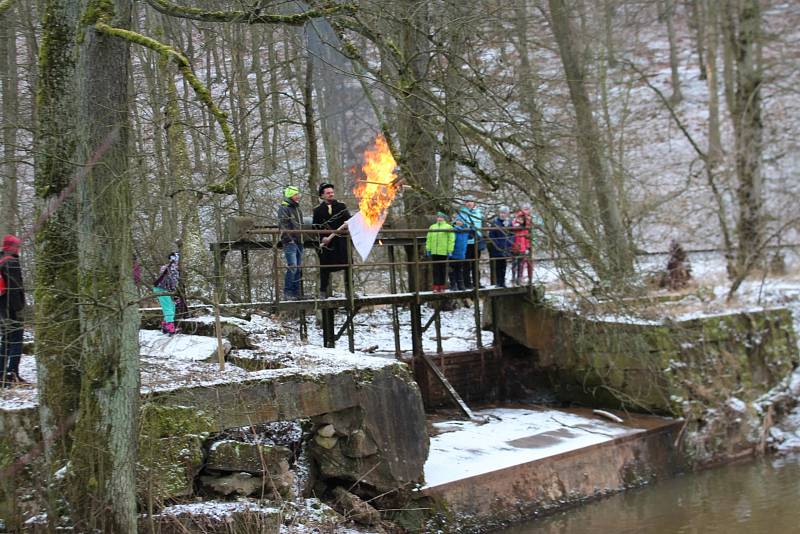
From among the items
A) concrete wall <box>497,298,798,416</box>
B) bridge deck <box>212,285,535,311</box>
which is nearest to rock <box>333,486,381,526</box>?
bridge deck <box>212,285,535,311</box>

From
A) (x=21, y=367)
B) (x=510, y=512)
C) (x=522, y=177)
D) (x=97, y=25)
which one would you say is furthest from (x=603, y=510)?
(x=97, y=25)

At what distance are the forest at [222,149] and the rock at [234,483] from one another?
1141 mm

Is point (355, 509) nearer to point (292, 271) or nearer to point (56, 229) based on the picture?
point (56, 229)

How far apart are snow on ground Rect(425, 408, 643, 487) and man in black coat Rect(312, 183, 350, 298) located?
2676 mm

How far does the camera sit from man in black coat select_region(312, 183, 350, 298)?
1201cm

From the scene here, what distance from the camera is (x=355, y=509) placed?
8.11 m

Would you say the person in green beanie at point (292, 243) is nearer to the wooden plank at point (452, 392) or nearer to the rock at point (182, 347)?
the rock at point (182, 347)

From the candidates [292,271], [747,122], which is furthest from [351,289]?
[747,122]

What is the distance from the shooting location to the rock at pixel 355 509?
318 inches

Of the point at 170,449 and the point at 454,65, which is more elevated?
the point at 454,65

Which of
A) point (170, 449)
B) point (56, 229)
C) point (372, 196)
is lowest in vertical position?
point (170, 449)

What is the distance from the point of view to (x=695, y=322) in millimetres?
13859

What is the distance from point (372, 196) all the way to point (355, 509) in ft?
13.2

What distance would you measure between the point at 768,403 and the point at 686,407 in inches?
81.2
